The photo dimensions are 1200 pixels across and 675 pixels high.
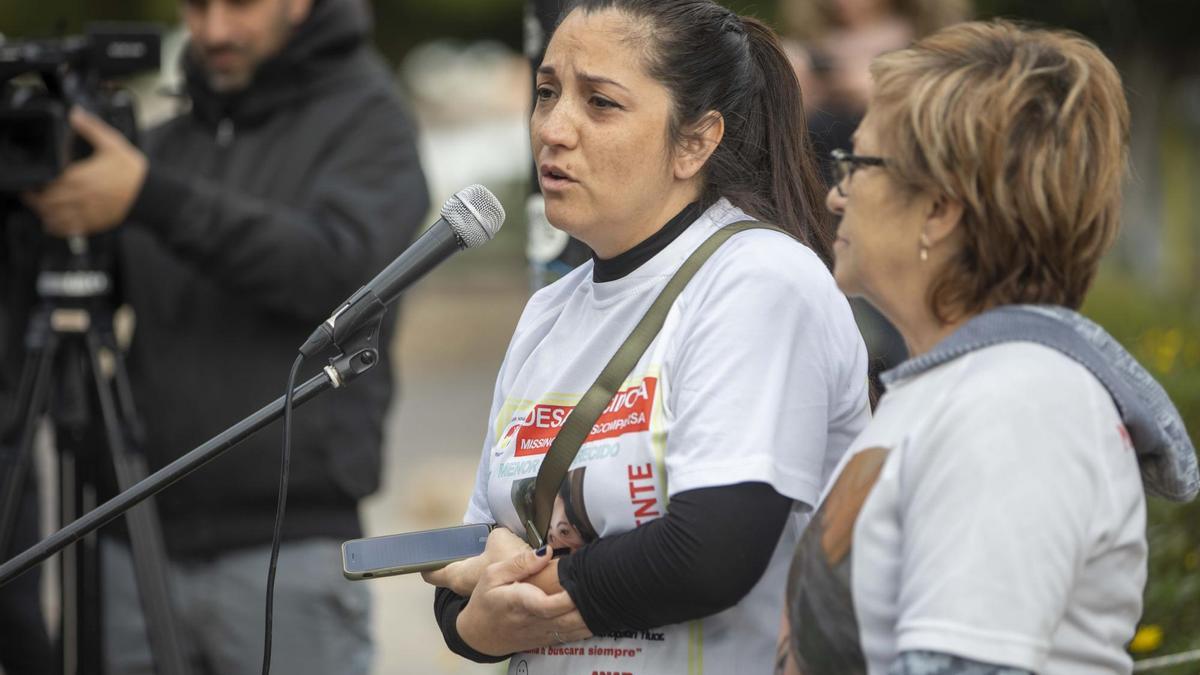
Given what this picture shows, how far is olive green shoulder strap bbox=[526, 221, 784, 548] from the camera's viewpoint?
2.06 meters

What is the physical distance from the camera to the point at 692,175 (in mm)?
2191

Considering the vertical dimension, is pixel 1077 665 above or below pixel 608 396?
below

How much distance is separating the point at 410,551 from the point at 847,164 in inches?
32.5

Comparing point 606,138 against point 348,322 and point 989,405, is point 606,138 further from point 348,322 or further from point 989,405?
point 989,405

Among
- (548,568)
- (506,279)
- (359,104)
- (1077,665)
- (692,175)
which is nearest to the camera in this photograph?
(1077,665)

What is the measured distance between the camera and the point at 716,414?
6.38 ft

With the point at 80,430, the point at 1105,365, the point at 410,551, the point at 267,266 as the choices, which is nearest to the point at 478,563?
the point at 410,551

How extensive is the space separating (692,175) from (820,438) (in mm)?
430

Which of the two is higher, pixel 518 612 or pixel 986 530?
pixel 986 530

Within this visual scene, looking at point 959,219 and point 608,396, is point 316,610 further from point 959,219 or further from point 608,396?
point 959,219

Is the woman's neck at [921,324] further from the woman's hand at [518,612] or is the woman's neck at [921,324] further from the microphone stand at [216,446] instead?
the microphone stand at [216,446]

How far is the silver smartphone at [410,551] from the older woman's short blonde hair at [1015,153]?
2.59 ft

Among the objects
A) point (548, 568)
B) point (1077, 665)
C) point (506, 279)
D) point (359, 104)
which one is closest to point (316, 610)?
point (359, 104)

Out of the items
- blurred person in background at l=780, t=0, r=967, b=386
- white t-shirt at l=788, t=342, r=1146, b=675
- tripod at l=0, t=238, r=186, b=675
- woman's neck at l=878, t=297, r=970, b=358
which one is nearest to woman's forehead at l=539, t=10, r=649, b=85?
woman's neck at l=878, t=297, r=970, b=358
